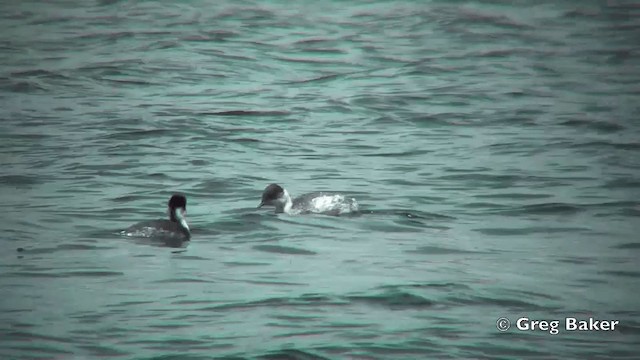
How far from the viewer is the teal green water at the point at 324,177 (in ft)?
30.5

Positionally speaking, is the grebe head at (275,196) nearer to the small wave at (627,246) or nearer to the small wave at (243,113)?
the small wave at (627,246)

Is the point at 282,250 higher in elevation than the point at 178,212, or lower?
lower

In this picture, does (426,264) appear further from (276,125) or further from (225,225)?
(276,125)

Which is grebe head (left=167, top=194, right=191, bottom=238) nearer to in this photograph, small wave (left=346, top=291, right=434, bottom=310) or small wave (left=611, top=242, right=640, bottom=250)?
small wave (left=346, top=291, right=434, bottom=310)

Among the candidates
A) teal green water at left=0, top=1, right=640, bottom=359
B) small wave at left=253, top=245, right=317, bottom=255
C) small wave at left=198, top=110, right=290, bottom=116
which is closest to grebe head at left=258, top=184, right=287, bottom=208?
teal green water at left=0, top=1, right=640, bottom=359

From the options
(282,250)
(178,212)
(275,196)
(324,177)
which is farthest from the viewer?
(324,177)

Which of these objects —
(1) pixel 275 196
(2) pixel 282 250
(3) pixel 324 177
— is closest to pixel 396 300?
(2) pixel 282 250

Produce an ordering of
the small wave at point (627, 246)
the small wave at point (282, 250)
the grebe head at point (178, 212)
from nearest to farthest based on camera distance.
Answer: the small wave at point (282, 250)
the small wave at point (627, 246)
the grebe head at point (178, 212)

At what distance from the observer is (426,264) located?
1155 cm

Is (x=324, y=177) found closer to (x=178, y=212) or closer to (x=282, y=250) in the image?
(x=178, y=212)

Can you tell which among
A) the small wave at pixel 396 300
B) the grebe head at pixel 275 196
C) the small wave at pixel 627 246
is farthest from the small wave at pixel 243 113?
the small wave at pixel 396 300

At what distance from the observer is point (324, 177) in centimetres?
1708

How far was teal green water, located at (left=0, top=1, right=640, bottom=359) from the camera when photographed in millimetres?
9305

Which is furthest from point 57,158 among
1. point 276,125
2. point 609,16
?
point 609,16
